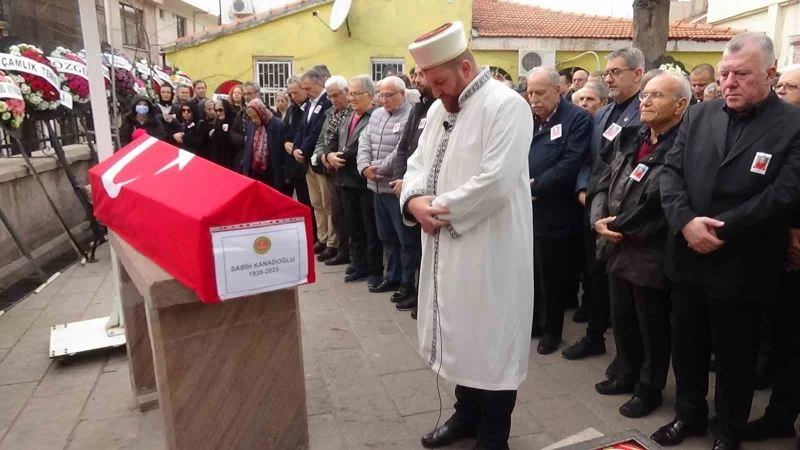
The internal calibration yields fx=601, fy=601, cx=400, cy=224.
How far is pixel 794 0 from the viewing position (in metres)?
14.8

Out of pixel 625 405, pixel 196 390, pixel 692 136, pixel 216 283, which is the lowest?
pixel 625 405

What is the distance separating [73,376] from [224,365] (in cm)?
187

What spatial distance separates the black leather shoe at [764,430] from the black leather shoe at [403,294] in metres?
2.58

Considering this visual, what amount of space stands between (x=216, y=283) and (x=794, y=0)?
1737 centimetres

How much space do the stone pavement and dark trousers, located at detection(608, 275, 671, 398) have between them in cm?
16

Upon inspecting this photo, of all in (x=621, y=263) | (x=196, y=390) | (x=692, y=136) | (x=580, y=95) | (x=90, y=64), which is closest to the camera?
(x=196, y=390)

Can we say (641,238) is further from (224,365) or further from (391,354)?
(224,365)

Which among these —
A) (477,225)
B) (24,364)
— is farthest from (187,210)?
(24,364)

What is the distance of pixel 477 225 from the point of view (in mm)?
2398

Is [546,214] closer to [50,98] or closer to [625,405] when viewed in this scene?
[625,405]

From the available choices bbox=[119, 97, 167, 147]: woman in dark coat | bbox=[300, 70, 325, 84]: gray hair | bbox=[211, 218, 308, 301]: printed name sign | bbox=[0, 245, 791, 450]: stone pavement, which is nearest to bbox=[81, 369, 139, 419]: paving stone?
bbox=[0, 245, 791, 450]: stone pavement

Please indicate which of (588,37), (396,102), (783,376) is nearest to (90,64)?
(396,102)

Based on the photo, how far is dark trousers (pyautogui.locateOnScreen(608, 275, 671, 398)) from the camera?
295 cm

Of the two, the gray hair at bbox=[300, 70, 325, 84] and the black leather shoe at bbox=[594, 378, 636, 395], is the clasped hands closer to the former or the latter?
the black leather shoe at bbox=[594, 378, 636, 395]
